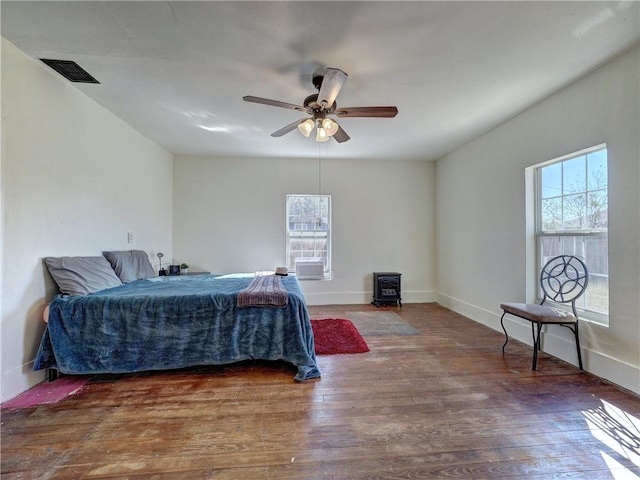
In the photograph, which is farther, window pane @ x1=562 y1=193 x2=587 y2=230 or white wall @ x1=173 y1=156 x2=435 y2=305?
white wall @ x1=173 y1=156 x2=435 y2=305

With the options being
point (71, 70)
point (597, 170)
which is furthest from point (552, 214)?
point (71, 70)

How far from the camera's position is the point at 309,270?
15.8 ft

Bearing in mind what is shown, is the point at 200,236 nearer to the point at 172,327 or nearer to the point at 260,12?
the point at 172,327

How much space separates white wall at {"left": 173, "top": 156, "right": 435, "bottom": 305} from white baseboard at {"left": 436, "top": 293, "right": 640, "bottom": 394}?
153cm

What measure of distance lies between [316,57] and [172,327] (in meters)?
2.45

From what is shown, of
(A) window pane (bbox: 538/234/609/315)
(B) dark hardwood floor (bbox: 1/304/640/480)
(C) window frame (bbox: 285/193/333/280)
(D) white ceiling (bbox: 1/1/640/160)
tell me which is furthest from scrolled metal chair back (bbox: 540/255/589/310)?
(C) window frame (bbox: 285/193/333/280)

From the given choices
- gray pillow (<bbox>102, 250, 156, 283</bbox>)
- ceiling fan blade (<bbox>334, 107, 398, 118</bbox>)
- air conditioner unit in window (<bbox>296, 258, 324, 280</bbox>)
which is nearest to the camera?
ceiling fan blade (<bbox>334, 107, 398, 118</bbox>)

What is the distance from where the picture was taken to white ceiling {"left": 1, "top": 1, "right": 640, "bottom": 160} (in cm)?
167

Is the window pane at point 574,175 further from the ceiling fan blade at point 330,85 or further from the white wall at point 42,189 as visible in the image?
the white wall at point 42,189

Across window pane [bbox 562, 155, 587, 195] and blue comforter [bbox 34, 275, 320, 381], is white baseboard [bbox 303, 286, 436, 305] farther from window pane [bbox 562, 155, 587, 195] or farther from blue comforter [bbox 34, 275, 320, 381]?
window pane [bbox 562, 155, 587, 195]

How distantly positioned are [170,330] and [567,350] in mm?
3541

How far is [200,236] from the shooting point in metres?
4.66

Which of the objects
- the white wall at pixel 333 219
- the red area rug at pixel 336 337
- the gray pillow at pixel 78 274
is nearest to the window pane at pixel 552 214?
the white wall at pixel 333 219

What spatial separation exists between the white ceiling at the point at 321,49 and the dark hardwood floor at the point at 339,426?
8.26 ft
